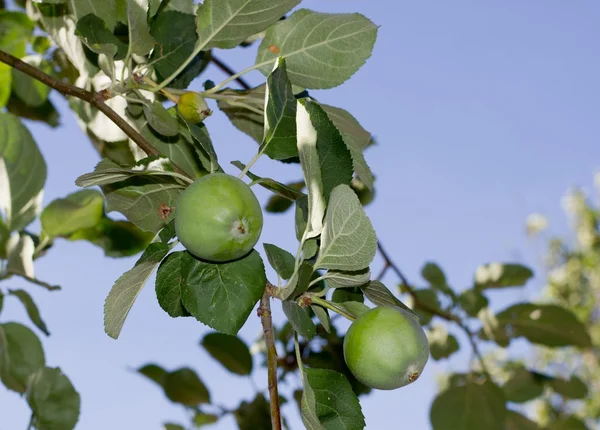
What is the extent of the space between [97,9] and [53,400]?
3.06 feet

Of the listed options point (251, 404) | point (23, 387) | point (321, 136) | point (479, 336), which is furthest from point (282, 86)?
point (479, 336)

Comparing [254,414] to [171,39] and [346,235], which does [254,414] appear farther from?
[346,235]

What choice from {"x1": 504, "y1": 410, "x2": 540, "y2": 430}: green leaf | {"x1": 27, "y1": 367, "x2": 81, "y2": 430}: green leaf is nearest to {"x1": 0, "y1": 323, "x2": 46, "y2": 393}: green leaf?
{"x1": 27, "y1": 367, "x2": 81, "y2": 430}: green leaf

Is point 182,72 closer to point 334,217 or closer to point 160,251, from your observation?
point 160,251

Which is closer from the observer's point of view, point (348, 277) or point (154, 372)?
point (348, 277)

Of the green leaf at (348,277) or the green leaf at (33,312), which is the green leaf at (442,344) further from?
the green leaf at (348,277)

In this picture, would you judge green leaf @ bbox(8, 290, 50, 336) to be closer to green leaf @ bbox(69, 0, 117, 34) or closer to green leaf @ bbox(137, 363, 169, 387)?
green leaf @ bbox(69, 0, 117, 34)

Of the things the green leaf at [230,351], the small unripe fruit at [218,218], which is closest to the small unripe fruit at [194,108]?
the small unripe fruit at [218,218]

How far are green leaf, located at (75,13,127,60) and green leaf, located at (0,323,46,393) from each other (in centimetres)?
92

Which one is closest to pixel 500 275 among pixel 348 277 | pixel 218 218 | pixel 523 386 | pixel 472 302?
pixel 472 302

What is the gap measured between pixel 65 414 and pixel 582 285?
9.79 metres

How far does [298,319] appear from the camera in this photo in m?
1.02

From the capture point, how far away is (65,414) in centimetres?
159

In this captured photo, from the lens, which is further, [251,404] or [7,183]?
[251,404]
